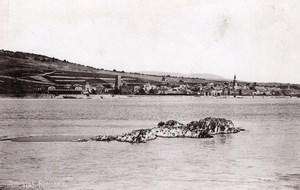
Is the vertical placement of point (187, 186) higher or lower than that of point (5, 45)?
lower

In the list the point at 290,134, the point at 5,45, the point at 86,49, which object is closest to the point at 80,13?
the point at 86,49

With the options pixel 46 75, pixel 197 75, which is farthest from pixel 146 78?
pixel 46 75

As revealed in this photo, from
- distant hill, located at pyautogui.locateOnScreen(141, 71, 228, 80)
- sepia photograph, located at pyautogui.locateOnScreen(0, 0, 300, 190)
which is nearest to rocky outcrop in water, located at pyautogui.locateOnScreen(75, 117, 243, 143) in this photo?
sepia photograph, located at pyautogui.locateOnScreen(0, 0, 300, 190)

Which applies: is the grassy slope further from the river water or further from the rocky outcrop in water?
the rocky outcrop in water

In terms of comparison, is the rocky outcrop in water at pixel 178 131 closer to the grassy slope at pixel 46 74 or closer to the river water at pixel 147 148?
the river water at pixel 147 148

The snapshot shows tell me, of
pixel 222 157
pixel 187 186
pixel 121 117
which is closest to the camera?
pixel 187 186

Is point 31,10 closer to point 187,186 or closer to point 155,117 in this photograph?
point 155,117

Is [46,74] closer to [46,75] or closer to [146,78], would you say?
[46,75]
